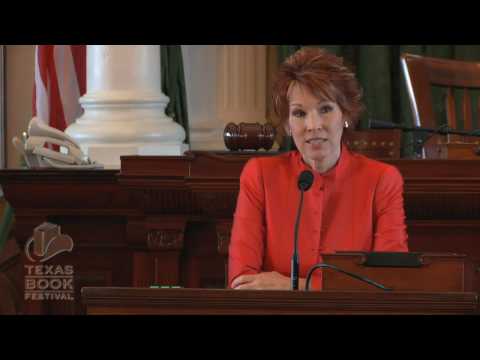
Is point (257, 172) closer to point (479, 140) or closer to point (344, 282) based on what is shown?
point (344, 282)

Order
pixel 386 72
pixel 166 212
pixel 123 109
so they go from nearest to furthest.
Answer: pixel 166 212
pixel 123 109
pixel 386 72

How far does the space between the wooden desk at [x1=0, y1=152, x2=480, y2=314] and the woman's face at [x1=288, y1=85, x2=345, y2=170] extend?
0.69 meters

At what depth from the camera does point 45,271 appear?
14.9 ft

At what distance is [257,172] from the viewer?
3.59m

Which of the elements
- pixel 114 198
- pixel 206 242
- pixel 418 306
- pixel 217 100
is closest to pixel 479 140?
pixel 206 242

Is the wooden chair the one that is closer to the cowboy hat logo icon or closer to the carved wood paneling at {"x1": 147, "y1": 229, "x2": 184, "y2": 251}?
the carved wood paneling at {"x1": 147, "y1": 229, "x2": 184, "y2": 251}

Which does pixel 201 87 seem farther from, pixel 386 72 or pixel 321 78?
pixel 321 78

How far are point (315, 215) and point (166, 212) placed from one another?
42.3 inches

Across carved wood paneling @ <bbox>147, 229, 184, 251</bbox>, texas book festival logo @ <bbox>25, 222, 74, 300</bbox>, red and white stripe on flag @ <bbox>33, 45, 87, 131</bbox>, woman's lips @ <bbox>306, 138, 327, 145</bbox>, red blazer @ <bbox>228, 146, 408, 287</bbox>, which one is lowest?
texas book festival logo @ <bbox>25, 222, 74, 300</bbox>

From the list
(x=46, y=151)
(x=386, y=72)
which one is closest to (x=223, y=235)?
(x=46, y=151)

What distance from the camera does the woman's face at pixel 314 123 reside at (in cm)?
347

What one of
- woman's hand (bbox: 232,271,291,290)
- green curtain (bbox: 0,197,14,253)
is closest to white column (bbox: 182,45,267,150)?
green curtain (bbox: 0,197,14,253)

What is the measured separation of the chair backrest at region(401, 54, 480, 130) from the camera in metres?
4.45

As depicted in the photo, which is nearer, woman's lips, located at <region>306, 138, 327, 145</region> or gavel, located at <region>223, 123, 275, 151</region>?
woman's lips, located at <region>306, 138, 327, 145</region>
